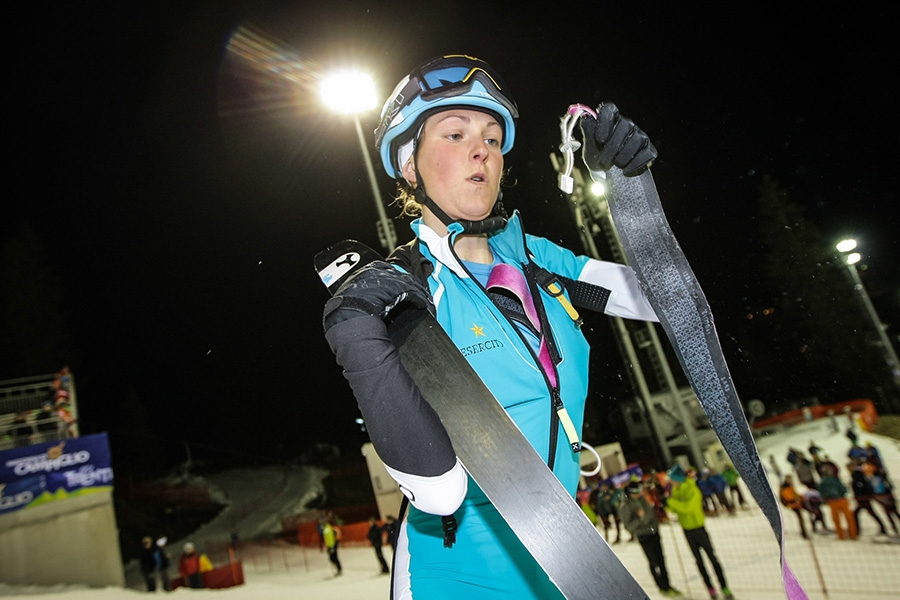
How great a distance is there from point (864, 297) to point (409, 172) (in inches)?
631

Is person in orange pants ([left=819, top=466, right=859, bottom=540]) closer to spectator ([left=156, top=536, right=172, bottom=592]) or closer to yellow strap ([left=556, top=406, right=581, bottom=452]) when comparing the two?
yellow strap ([left=556, top=406, right=581, bottom=452])

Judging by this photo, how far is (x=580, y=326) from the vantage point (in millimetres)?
2041

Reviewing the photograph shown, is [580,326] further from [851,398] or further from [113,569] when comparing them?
[851,398]

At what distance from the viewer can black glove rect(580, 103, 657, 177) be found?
6.20 feet

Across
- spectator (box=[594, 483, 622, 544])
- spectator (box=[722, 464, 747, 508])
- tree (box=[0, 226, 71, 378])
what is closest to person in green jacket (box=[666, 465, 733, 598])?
spectator (box=[594, 483, 622, 544])

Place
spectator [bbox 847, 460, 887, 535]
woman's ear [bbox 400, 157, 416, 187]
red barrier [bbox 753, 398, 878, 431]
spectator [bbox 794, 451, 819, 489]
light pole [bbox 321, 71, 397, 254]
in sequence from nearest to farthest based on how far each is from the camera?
woman's ear [bbox 400, 157, 416, 187] < light pole [bbox 321, 71, 397, 254] < spectator [bbox 847, 460, 887, 535] < spectator [bbox 794, 451, 819, 489] < red barrier [bbox 753, 398, 878, 431]

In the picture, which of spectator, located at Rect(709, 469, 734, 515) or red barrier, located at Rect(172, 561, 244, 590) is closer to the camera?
spectator, located at Rect(709, 469, 734, 515)

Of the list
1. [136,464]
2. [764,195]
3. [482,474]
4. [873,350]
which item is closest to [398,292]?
[482,474]

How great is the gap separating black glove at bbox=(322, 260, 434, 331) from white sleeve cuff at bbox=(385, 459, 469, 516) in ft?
1.45

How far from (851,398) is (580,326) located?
3353cm

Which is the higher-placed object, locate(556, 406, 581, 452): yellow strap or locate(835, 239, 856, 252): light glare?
locate(835, 239, 856, 252): light glare

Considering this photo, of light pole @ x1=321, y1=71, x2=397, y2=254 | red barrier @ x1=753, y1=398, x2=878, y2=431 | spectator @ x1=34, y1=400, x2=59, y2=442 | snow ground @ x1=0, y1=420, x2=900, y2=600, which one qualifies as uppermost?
light pole @ x1=321, y1=71, x2=397, y2=254

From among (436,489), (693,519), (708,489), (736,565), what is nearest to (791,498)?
(736,565)

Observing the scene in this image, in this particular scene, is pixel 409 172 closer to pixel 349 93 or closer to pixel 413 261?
pixel 413 261
